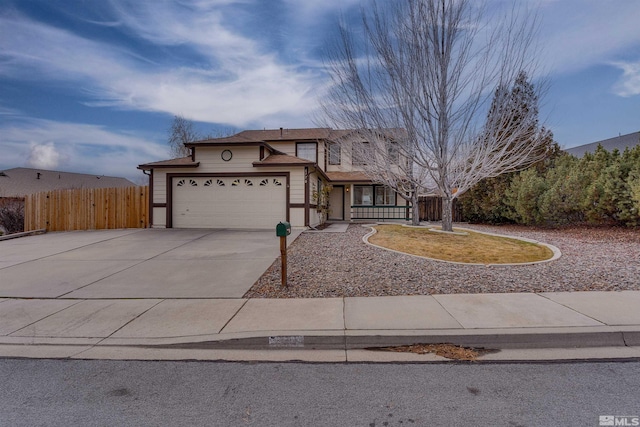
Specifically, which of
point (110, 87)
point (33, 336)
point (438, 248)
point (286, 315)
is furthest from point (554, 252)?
point (110, 87)

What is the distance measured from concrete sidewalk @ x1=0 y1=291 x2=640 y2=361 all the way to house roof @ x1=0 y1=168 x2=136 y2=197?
26.0 metres

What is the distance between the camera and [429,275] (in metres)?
6.32

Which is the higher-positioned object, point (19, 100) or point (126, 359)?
point (19, 100)

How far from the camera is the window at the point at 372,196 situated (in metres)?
21.4

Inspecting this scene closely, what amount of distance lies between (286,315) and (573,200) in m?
14.0

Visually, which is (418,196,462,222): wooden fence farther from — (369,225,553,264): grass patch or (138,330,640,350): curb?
(138,330,640,350): curb

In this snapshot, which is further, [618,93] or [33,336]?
[618,93]

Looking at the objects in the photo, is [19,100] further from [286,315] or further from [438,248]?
[438,248]

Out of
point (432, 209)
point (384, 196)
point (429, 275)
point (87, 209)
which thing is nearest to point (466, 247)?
point (429, 275)

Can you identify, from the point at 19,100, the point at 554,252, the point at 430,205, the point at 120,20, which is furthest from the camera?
the point at 430,205

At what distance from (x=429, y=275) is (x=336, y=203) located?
15.9m

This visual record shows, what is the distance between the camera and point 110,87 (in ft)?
43.5

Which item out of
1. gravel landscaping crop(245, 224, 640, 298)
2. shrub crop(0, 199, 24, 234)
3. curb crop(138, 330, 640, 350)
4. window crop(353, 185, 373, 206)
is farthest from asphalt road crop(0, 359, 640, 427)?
window crop(353, 185, 373, 206)

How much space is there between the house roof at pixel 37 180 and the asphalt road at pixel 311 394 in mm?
27726
